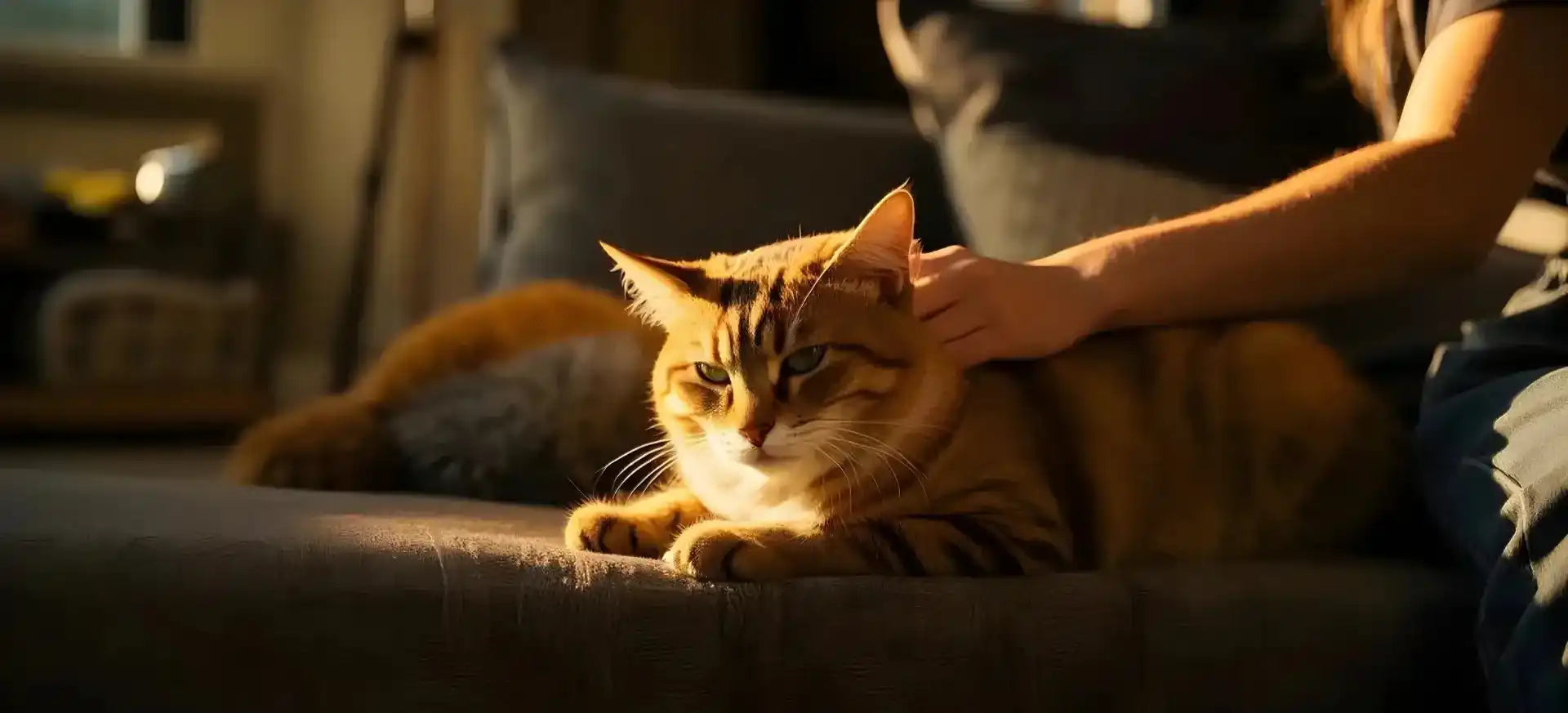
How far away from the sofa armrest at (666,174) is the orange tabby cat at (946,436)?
13.7 inches

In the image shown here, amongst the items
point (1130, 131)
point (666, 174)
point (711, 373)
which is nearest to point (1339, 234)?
point (1130, 131)

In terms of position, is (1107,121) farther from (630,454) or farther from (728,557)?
(728,557)

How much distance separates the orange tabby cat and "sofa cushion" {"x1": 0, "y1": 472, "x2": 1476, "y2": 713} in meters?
0.08

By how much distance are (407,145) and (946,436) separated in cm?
243

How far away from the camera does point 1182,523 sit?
0.99 meters

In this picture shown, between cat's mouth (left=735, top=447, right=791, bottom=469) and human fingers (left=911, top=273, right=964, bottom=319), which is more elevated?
human fingers (left=911, top=273, right=964, bottom=319)

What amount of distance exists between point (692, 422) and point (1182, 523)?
42 cm

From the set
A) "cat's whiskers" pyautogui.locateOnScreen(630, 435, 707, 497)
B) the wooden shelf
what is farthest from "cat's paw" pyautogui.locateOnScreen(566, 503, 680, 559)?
the wooden shelf

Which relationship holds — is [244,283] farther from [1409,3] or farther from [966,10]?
[1409,3]

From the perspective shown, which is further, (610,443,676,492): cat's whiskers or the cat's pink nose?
(610,443,676,492): cat's whiskers

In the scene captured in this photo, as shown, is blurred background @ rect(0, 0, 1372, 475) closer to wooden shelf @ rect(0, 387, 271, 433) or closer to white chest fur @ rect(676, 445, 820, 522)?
wooden shelf @ rect(0, 387, 271, 433)

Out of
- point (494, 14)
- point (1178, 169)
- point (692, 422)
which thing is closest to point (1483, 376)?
point (1178, 169)

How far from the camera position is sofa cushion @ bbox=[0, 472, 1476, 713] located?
646mm

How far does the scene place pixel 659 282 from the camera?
96 cm
